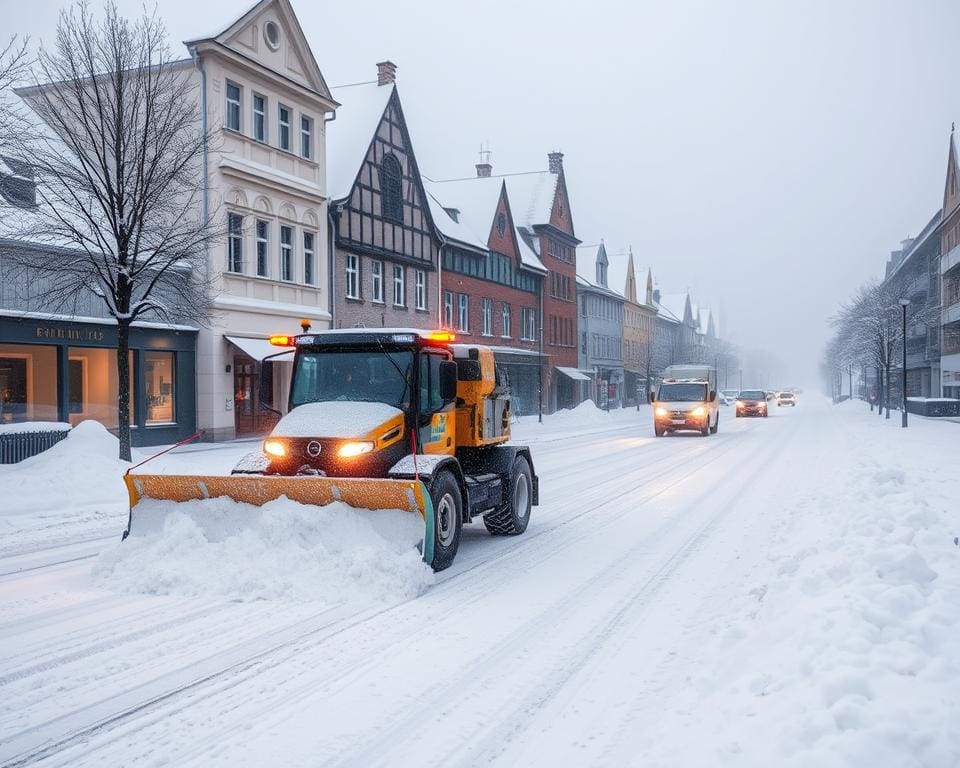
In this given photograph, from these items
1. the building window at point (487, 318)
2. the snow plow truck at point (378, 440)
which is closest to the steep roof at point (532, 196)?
the building window at point (487, 318)

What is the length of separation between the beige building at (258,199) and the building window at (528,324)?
21.9 meters

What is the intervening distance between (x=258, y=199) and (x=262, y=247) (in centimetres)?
147

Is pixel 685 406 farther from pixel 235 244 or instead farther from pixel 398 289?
pixel 235 244

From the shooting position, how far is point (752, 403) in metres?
50.1

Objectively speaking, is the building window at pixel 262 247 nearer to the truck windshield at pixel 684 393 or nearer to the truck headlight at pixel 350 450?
the truck windshield at pixel 684 393

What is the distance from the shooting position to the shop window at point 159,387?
923 inches

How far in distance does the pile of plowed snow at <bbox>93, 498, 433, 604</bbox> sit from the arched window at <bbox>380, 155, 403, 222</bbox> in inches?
1084

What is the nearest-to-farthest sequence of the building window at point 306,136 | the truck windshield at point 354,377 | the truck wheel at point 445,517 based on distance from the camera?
the truck wheel at point 445,517, the truck windshield at point 354,377, the building window at point 306,136

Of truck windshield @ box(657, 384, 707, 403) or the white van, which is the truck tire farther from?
truck windshield @ box(657, 384, 707, 403)

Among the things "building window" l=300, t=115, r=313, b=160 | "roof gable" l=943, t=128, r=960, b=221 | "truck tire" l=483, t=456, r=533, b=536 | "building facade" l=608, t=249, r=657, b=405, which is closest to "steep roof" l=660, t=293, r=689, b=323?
"building facade" l=608, t=249, r=657, b=405

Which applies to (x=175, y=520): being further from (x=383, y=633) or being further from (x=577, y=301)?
(x=577, y=301)

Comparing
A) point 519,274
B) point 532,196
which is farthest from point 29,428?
point 532,196

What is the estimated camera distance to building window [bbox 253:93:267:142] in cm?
2692

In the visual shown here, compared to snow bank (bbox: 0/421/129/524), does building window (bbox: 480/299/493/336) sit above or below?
above
